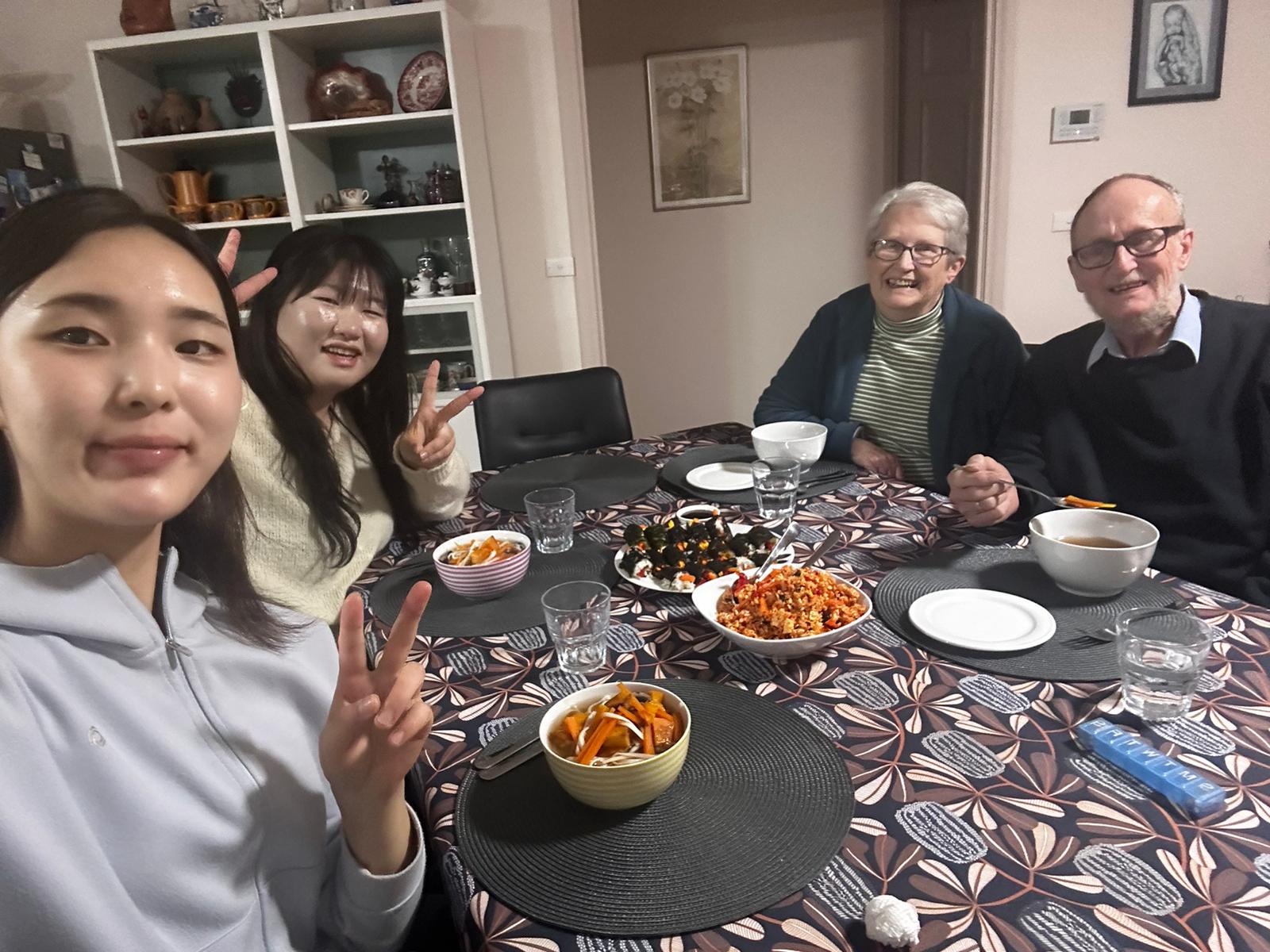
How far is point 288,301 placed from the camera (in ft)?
4.71

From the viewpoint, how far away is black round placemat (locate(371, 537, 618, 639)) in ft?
3.63

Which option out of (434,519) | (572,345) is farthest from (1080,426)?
(572,345)

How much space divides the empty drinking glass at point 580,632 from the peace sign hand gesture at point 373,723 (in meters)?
0.27

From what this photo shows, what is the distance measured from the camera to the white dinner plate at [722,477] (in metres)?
1.60

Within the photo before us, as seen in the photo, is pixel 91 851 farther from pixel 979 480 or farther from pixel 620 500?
pixel 979 480

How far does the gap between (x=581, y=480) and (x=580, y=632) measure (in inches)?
29.8

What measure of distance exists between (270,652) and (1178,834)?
87 cm

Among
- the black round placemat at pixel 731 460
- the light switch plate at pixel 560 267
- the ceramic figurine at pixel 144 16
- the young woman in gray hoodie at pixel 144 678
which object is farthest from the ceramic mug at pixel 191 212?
the young woman in gray hoodie at pixel 144 678

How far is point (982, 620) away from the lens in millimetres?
1017

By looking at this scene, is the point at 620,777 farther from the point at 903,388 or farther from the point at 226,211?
the point at 226,211

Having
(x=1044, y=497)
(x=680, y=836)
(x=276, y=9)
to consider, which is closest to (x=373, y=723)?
(x=680, y=836)

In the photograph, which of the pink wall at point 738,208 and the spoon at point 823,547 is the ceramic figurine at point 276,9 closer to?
the pink wall at point 738,208

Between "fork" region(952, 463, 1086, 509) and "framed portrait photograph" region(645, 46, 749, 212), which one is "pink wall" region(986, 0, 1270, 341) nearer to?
"framed portrait photograph" region(645, 46, 749, 212)

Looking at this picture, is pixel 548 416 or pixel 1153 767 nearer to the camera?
pixel 1153 767
